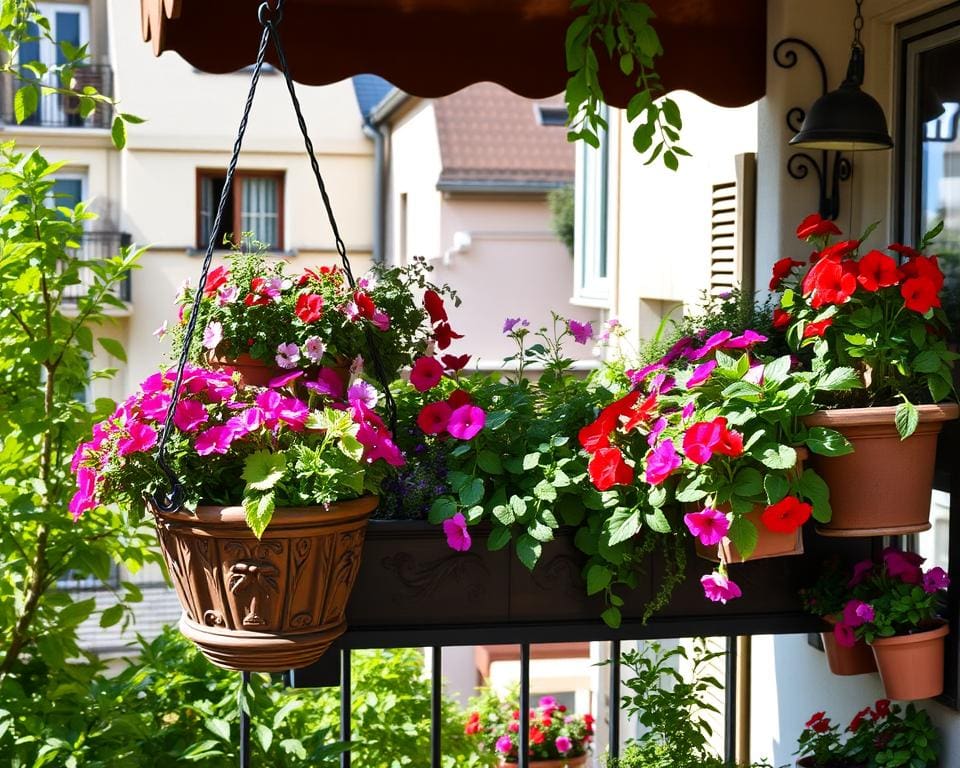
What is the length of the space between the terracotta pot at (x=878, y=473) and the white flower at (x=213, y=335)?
1.02 meters

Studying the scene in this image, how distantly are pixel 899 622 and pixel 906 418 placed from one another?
42cm

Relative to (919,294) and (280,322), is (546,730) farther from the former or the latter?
(919,294)

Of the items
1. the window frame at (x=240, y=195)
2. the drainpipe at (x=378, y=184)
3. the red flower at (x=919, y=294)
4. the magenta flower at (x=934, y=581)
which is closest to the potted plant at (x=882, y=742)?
the magenta flower at (x=934, y=581)

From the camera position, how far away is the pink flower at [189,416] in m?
1.68

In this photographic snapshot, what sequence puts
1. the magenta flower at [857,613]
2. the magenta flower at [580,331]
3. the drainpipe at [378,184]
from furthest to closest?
the drainpipe at [378,184], the magenta flower at [580,331], the magenta flower at [857,613]

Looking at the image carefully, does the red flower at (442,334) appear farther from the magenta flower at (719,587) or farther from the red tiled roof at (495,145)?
the red tiled roof at (495,145)

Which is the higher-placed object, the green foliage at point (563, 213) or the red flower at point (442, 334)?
the green foliage at point (563, 213)

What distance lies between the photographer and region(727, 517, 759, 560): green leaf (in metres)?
1.74

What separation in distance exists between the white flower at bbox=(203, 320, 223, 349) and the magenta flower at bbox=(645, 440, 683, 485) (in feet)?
2.59

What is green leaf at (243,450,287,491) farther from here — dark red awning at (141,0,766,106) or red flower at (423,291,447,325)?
dark red awning at (141,0,766,106)

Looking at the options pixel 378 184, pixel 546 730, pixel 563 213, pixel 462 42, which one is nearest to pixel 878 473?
pixel 462 42

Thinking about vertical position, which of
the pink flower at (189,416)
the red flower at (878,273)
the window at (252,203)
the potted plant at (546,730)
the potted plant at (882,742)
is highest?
the window at (252,203)

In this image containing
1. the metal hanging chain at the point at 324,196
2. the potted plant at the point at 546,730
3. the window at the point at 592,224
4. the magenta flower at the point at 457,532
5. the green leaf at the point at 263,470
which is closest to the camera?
the green leaf at the point at 263,470

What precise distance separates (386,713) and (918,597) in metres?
1.86
